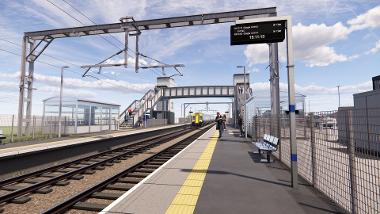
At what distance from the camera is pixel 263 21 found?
742 centimetres

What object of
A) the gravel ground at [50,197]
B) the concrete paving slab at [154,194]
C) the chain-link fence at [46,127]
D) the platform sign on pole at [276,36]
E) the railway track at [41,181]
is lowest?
the gravel ground at [50,197]

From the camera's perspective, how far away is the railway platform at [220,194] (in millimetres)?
4988

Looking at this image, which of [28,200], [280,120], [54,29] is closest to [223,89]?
[54,29]

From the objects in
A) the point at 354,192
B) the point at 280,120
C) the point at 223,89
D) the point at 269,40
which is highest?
the point at 223,89

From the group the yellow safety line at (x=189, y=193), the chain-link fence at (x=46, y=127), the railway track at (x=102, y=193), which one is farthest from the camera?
the chain-link fence at (x=46, y=127)

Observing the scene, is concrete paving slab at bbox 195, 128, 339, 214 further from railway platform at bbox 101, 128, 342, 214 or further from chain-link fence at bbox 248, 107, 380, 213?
chain-link fence at bbox 248, 107, 380, 213

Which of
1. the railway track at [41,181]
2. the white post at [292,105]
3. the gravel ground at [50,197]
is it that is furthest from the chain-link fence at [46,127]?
the white post at [292,105]

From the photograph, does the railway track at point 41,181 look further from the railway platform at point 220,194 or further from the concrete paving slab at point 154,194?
the railway platform at point 220,194

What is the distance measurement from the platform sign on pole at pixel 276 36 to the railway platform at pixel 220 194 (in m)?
0.72

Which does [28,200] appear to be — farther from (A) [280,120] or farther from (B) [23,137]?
(B) [23,137]

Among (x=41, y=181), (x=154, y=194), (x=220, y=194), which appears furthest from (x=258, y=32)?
(x=41, y=181)

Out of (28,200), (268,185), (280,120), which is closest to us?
(28,200)

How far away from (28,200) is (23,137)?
17450mm

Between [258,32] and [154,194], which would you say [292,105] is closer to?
[258,32]
